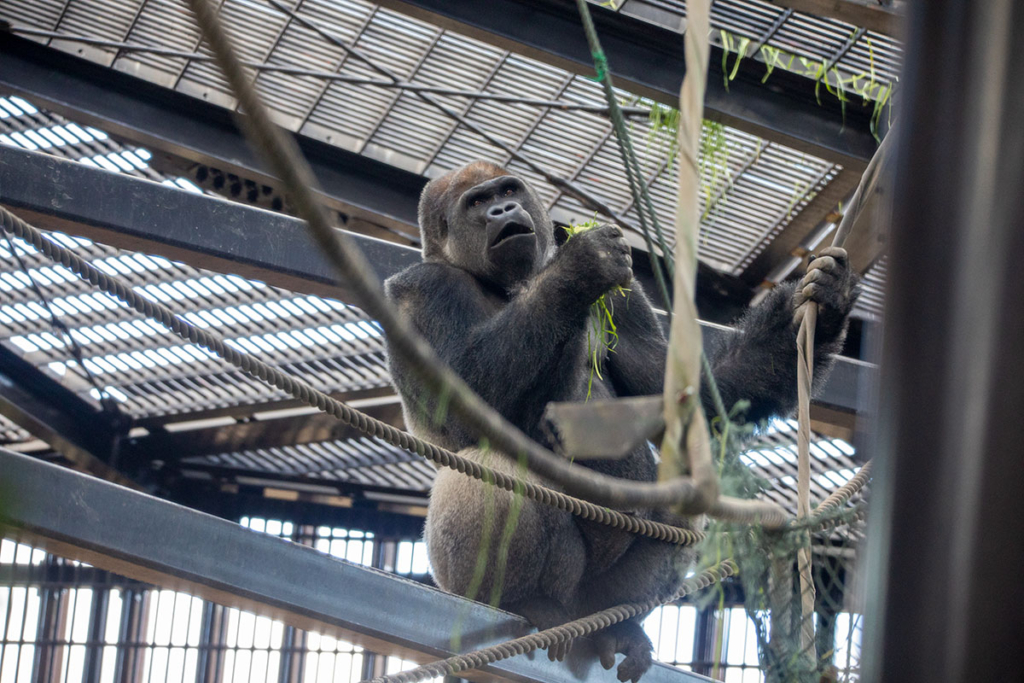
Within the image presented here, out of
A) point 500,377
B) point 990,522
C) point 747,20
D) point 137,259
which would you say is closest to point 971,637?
point 990,522

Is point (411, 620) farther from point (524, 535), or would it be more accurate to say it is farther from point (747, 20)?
point (747, 20)

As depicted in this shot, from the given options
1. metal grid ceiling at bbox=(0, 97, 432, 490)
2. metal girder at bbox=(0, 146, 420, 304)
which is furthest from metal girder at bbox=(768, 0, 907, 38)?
metal grid ceiling at bbox=(0, 97, 432, 490)

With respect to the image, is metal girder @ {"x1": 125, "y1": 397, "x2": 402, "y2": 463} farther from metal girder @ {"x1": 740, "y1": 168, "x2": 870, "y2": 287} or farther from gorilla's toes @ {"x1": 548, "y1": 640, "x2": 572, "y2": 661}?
gorilla's toes @ {"x1": 548, "y1": 640, "x2": 572, "y2": 661}

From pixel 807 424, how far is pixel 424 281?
150 cm

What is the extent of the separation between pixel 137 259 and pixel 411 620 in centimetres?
239

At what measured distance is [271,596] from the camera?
2.27 m

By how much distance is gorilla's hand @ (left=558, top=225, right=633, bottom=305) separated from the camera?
8.56ft

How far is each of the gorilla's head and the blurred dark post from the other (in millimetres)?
2338

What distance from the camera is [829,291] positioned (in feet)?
9.11

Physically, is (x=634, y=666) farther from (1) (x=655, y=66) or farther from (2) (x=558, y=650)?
(1) (x=655, y=66)

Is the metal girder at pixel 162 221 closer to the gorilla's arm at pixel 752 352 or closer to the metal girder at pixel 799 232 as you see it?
the gorilla's arm at pixel 752 352

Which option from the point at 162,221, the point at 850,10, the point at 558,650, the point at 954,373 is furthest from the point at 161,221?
the point at 954,373

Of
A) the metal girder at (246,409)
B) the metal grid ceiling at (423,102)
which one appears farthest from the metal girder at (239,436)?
the metal grid ceiling at (423,102)

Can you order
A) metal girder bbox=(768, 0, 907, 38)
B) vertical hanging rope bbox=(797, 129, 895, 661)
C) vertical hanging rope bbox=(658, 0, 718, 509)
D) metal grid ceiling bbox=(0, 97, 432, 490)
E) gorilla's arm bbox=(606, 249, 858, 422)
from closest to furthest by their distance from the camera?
vertical hanging rope bbox=(658, 0, 718, 509)
vertical hanging rope bbox=(797, 129, 895, 661)
metal girder bbox=(768, 0, 907, 38)
gorilla's arm bbox=(606, 249, 858, 422)
metal grid ceiling bbox=(0, 97, 432, 490)
